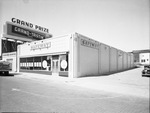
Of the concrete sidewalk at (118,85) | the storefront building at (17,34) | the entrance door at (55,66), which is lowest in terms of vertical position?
the concrete sidewalk at (118,85)

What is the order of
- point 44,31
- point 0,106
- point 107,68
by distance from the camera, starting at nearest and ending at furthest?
1. point 0,106
2. point 107,68
3. point 44,31

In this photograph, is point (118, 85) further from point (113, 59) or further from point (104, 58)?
point (113, 59)

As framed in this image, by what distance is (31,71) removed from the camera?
23.1m

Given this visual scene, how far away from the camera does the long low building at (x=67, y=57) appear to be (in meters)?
16.6

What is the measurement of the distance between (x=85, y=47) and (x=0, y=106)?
14.8m

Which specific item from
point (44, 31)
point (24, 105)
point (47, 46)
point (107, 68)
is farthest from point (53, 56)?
point (44, 31)

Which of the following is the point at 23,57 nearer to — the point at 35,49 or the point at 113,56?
the point at 35,49

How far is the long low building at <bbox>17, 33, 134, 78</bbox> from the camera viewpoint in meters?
16.6

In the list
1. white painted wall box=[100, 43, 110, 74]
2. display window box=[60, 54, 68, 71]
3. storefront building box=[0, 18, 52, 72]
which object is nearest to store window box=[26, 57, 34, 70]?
display window box=[60, 54, 68, 71]

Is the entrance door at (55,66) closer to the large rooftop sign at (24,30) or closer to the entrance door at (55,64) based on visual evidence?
the entrance door at (55,64)

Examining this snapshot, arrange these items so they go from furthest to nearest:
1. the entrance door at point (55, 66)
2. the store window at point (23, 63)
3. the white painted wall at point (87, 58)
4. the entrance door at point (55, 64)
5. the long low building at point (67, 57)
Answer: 1. the store window at point (23, 63)
2. the entrance door at point (55, 66)
3. the entrance door at point (55, 64)
4. the white painted wall at point (87, 58)
5. the long low building at point (67, 57)

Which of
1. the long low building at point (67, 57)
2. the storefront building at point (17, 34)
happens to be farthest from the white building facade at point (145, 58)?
the storefront building at point (17, 34)

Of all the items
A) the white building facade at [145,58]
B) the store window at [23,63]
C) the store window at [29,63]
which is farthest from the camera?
the white building facade at [145,58]

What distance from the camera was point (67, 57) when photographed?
17250 millimetres
